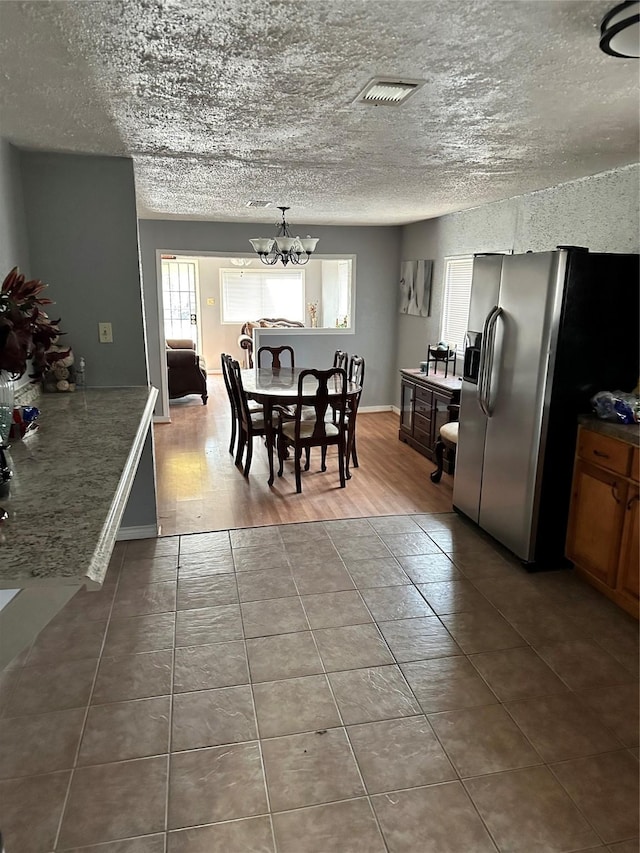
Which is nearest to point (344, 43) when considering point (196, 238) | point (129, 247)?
point (129, 247)

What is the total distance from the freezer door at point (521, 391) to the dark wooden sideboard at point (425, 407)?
1.46m

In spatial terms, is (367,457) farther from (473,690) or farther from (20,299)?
(20,299)

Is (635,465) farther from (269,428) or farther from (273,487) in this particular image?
(269,428)

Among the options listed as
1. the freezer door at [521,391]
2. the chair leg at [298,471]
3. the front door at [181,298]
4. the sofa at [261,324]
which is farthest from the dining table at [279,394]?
the front door at [181,298]

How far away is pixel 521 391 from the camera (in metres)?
3.18

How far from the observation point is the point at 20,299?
1.87m

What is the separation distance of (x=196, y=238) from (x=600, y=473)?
5260 mm

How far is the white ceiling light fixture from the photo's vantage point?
1.41m

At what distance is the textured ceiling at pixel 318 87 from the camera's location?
1.46 meters

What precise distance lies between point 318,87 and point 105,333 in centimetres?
194

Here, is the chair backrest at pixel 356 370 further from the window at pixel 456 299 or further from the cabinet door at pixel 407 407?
the window at pixel 456 299

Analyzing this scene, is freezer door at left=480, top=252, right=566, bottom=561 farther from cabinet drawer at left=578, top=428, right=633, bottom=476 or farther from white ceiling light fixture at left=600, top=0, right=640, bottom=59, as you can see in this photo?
white ceiling light fixture at left=600, top=0, right=640, bottom=59

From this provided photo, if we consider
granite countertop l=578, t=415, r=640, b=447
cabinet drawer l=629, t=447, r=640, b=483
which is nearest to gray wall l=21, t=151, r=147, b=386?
granite countertop l=578, t=415, r=640, b=447

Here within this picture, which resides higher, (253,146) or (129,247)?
(253,146)
